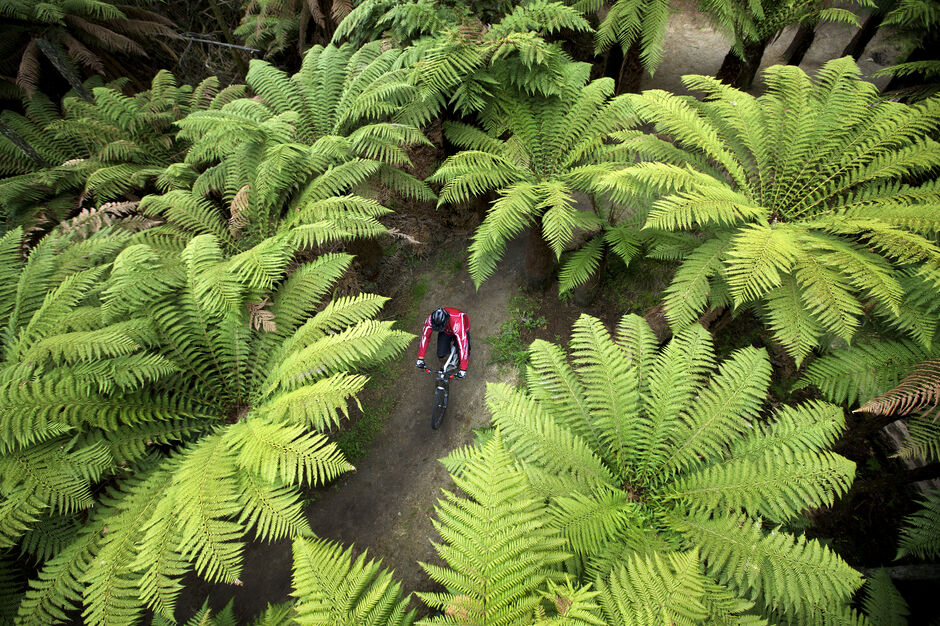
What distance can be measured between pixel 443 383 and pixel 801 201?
4.19 metres

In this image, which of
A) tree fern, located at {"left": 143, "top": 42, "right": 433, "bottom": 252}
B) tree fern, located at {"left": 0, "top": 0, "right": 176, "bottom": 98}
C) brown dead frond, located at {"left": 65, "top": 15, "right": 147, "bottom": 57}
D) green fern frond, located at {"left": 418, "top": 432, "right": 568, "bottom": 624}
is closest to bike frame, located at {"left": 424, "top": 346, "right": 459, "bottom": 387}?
tree fern, located at {"left": 143, "top": 42, "right": 433, "bottom": 252}

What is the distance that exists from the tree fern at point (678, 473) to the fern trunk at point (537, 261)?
2.05 metres

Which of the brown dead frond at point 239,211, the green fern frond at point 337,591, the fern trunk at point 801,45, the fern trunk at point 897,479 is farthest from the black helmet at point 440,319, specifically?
the fern trunk at point 801,45

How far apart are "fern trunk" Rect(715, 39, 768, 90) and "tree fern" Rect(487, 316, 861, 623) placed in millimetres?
5604

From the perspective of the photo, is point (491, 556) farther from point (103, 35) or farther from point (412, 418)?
point (103, 35)

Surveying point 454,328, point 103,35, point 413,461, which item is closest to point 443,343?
point 454,328

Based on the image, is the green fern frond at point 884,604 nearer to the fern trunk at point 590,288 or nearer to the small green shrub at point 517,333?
the small green shrub at point 517,333

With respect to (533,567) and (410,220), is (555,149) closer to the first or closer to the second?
(410,220)

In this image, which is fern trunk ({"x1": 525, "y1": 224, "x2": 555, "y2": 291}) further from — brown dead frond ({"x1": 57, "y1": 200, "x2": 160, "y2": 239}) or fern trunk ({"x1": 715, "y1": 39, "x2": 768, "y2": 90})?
brown dead frond ({"x1": 57, "y1": 200, "x2": 160, "y2": 239})

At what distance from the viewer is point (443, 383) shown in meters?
4.74

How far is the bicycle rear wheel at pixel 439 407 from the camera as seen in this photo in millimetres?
4785

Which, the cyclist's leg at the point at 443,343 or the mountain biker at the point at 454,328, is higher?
the mountain biker at the point at 454,328

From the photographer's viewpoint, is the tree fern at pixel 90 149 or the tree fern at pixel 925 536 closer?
the tree fern at pixel 925 536

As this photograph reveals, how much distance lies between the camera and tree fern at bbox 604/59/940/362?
104 inches
